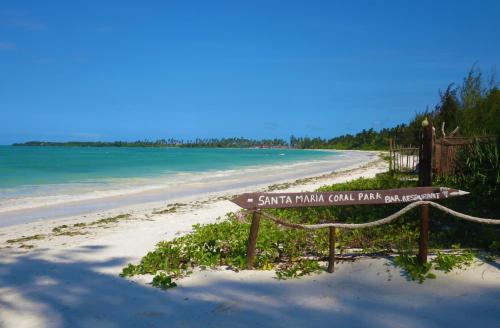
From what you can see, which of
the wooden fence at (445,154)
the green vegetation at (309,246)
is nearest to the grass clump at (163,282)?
the green vegetation at (309,246)

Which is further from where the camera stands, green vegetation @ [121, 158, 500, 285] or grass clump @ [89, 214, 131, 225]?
grass clump @ [89, 214, 131, 225]

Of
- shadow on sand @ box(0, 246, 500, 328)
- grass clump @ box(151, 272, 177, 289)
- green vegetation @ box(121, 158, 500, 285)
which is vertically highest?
green vegetation @ box(121, 158, 500, 285)

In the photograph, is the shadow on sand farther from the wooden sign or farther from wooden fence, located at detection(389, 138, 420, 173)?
wooden fence, located at detection(389, 138, 420, 173)

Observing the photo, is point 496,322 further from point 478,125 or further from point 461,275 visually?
point 478,125

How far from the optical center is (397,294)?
468 cm

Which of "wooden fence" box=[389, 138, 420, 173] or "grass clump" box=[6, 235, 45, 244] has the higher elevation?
"wooden fence" box=[389, 138, 420, 173]

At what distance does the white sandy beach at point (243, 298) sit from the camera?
4.14 m

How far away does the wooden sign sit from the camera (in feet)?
17.3

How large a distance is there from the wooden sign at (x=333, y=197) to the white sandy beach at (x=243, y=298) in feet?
2.91

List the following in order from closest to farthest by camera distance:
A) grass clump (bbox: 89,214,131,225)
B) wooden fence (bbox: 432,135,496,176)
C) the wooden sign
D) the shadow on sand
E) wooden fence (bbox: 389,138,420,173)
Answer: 1. the shadow on sand
2. the wooden sign
3. grass clump (bbox: 89,214,131,225)
4. wooden fence (bbox: 432,135,496,176)
5. wooden fence (bbox: 389,138,420,173)

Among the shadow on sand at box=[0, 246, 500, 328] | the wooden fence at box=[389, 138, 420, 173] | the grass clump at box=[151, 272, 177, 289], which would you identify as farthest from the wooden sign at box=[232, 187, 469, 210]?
the wooden fence at box=[389, 138, 420, 173]

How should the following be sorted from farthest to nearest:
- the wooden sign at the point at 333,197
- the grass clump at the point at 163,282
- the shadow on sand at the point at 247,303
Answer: the wooden sign at the point at 333,197 → the grass clump at the point at 163,282 → the shadow on sand at the point at 247,303

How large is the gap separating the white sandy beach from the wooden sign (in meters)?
0.89

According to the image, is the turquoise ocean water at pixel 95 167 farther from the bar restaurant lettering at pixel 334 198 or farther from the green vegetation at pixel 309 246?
the bar restaurant lettering at pixel 334 198
